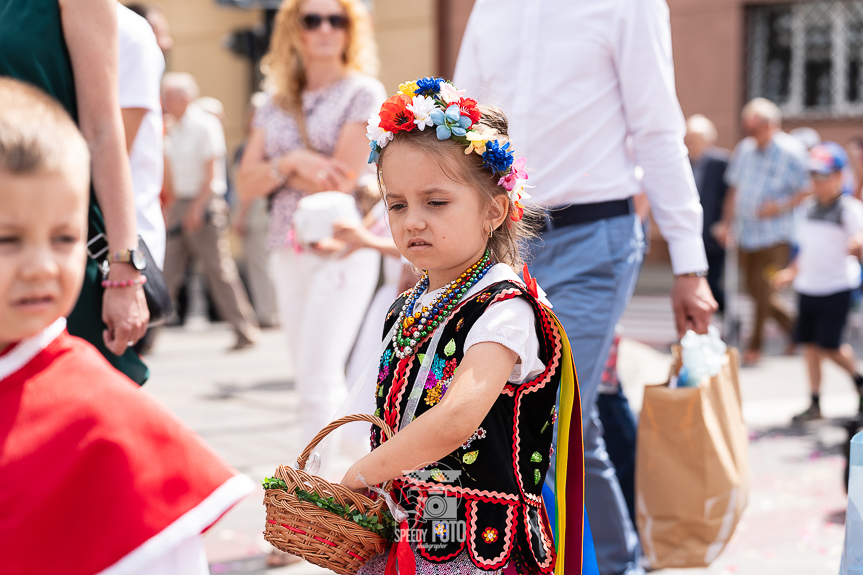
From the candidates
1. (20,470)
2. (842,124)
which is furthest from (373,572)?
(842,124)

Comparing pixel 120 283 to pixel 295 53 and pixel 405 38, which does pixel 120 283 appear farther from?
pixel 405 38

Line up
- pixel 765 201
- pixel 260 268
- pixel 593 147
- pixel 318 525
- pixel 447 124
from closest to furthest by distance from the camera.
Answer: pixel 318 525
pixel 447 124
pixel 593 147
pixel 765 201
pixel 260 268

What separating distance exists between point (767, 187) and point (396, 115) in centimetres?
767

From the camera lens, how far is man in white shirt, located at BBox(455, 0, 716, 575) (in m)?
2.87

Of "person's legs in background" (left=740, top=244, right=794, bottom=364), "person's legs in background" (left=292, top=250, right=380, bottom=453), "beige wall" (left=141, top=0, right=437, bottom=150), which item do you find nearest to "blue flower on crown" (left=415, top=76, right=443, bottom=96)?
"person's legs in background" (left=292, top=250, right=380, bottom=453)

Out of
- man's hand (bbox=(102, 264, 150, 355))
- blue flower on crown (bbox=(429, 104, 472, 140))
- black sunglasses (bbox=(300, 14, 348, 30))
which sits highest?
black sunglasses (bbox=(300, 14, 348, 30))

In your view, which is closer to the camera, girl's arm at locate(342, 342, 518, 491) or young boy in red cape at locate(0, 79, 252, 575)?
young boy in red cape at locate(0, 79, 252, 575)

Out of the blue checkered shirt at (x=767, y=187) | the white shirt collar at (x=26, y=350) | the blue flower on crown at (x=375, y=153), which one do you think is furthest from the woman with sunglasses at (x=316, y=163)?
the blue checkered shirt at (x=767, y=187)

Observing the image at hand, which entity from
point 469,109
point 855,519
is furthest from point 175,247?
point 855,519

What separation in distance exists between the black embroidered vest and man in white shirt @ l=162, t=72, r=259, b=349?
707 cm

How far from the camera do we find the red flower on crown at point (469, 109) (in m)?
A: 2.08

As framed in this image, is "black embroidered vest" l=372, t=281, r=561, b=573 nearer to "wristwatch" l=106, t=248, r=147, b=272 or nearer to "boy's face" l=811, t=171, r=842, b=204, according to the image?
"wristwatch" l=106, t=248, r=147, b=272

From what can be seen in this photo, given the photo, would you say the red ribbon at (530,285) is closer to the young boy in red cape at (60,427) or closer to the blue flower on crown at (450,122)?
the blue flower on crown at (450,122)

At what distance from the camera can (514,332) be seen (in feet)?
6.38
